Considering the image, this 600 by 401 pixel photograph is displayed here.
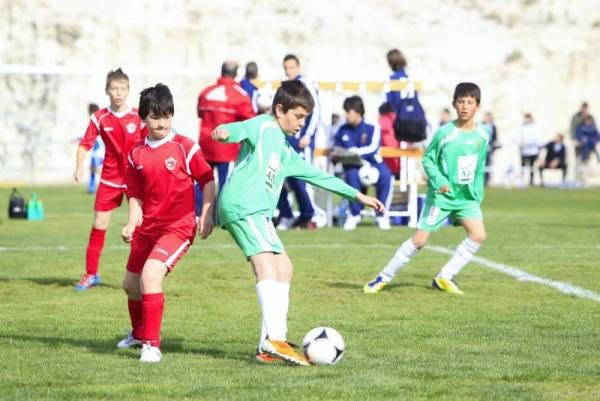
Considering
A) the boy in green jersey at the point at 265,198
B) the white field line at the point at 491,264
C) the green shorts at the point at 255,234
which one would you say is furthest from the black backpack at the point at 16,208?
the green shorts at the point at 255,234

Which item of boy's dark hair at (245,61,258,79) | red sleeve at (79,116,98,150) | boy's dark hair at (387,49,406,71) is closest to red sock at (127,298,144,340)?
red sleeve at (79,116,98,150)

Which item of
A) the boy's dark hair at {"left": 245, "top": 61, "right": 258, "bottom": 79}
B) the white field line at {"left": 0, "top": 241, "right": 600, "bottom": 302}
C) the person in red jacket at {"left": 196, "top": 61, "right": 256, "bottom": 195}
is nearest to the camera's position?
the white field line at {"left": 0, "top": 241, "right": 600, "bottom": 302}

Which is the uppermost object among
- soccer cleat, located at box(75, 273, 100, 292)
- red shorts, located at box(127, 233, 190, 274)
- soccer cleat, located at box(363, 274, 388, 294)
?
red shorts, located at box(127, 233, 190, 274)

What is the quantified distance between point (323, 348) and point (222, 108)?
1146cm

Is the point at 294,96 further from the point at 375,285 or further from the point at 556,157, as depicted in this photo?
the point at 556,157

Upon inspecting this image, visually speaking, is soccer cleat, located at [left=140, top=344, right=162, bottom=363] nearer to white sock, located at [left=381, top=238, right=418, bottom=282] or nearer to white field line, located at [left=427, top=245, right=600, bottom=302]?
white sock, located at [left=381, top=238, right=418, bottom=282]

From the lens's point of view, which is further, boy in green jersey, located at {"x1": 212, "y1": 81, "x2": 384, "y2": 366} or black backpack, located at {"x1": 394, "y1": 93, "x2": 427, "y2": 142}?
black backpack, located at {"x1": 394, "y1": 93, "x2": 427, "y2": 142}

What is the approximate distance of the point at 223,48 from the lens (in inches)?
1909

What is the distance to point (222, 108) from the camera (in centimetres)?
1911

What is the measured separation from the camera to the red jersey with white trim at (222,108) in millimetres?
19031

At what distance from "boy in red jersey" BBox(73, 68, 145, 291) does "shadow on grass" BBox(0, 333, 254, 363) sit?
120 inches

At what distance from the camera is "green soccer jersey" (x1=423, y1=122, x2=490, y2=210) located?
1207cm

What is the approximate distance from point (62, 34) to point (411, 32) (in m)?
12.7

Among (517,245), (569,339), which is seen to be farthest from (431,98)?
(569,339)
